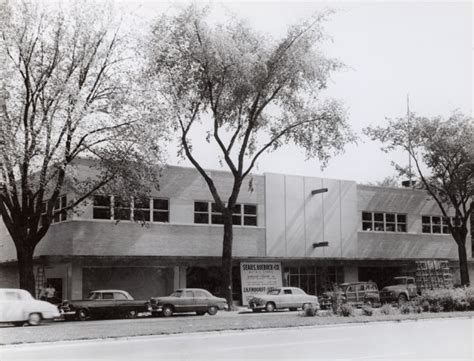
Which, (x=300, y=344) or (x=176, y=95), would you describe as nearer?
(x=300, y=344)

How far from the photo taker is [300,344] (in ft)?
49.6

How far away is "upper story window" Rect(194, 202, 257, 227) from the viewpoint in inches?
1458

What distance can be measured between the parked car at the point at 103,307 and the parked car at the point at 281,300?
6.18 metres

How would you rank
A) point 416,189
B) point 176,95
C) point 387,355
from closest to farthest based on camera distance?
point 387,355 → point 176,95 → point 416,189

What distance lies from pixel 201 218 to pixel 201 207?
0.63m

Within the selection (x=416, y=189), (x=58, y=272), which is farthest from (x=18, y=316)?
(x=416, y=189)

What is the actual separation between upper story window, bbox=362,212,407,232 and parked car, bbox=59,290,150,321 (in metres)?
20.9

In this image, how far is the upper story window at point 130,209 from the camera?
98.7 feet

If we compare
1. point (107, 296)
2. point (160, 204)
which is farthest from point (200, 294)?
point (160, 204)

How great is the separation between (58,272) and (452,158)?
2507 centimetres

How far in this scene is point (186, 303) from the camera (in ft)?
96.4

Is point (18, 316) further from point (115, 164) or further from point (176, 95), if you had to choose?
point (176, 95)

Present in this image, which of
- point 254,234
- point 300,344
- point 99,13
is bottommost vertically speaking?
point 300,344

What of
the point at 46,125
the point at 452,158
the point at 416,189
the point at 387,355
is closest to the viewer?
the point at 387,355
